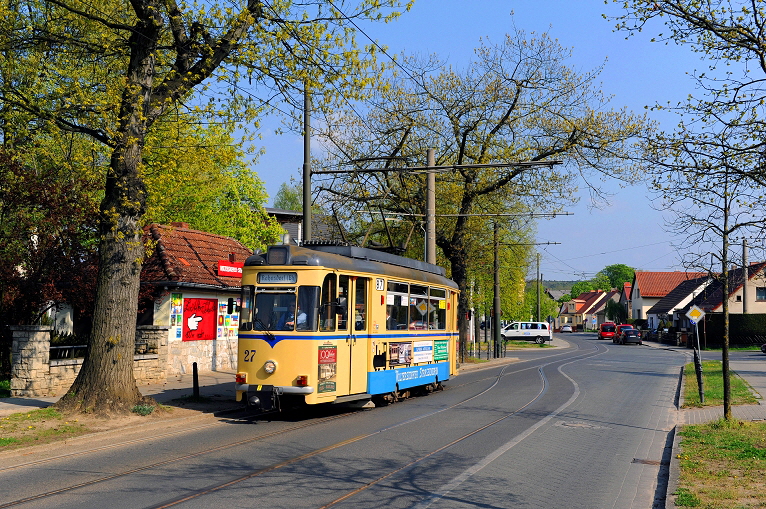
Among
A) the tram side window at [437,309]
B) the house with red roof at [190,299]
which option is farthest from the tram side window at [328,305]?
the house with red roof at [190,299]

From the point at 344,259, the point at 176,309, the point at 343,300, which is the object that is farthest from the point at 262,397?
the point at 176,309

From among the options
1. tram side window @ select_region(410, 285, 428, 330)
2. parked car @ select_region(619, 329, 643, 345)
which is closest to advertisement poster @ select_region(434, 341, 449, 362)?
tram side window @ select_region(410, 285, 428, 330)

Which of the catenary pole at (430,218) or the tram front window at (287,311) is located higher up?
the catenary pole at (430,218)

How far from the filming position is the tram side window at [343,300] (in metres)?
14.9

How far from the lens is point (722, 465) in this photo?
9.85m

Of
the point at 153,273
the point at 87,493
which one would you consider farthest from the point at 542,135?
the point at 87,493

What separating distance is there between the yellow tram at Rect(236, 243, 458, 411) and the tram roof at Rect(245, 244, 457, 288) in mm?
20

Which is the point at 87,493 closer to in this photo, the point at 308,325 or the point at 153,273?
the point at 308,325

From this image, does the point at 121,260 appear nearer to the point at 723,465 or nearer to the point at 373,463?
the point at 373,463

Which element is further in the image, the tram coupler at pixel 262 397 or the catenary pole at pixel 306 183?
the catenary pole at pixel 306 183

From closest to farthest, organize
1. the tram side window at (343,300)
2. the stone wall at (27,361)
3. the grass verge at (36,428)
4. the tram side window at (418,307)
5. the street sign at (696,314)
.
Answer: the grass verge at (36,428) → the tram side window at (343,300) → the stone wall at (27,361) → the tram side window at (418,307) → the street sign at (696,314)

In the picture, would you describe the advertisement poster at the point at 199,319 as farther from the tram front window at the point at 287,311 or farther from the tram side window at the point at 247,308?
the tram front window at the point at 287,311

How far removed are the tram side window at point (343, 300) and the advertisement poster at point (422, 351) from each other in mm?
3561

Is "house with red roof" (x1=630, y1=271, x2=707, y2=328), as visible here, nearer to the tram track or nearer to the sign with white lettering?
the sign with white lettering
